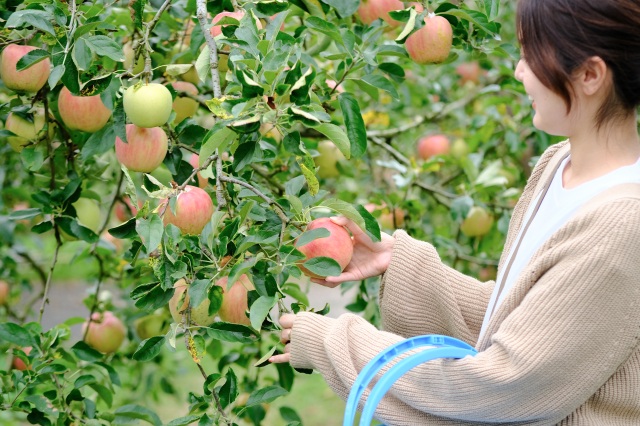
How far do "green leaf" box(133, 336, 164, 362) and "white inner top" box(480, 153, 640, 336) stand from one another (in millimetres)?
447

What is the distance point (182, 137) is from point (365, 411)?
70 centimetres

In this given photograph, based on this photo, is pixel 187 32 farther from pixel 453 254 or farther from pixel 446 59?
pixel 453 254

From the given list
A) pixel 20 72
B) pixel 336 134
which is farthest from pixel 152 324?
pixel 336 134

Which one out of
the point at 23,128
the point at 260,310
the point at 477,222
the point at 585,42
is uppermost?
the point at 585,42

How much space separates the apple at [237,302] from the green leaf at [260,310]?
11cm

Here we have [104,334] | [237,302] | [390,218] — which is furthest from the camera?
[390,218]

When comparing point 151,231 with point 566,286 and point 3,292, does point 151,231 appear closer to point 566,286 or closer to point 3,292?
point 566,286

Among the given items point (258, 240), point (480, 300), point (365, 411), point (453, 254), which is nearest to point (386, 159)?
point (453, 254)

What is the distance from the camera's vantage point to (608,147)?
1038 mm

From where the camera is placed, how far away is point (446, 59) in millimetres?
Result: 1580

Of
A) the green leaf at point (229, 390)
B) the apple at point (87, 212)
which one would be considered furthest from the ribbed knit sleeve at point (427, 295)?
the apple at point (87, 212)

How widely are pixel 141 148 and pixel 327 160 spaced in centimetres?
84

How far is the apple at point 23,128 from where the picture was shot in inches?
60.8

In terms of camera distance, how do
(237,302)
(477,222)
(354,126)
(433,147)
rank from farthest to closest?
(433,147) < (477,222) < (354,126) < (237,302)
